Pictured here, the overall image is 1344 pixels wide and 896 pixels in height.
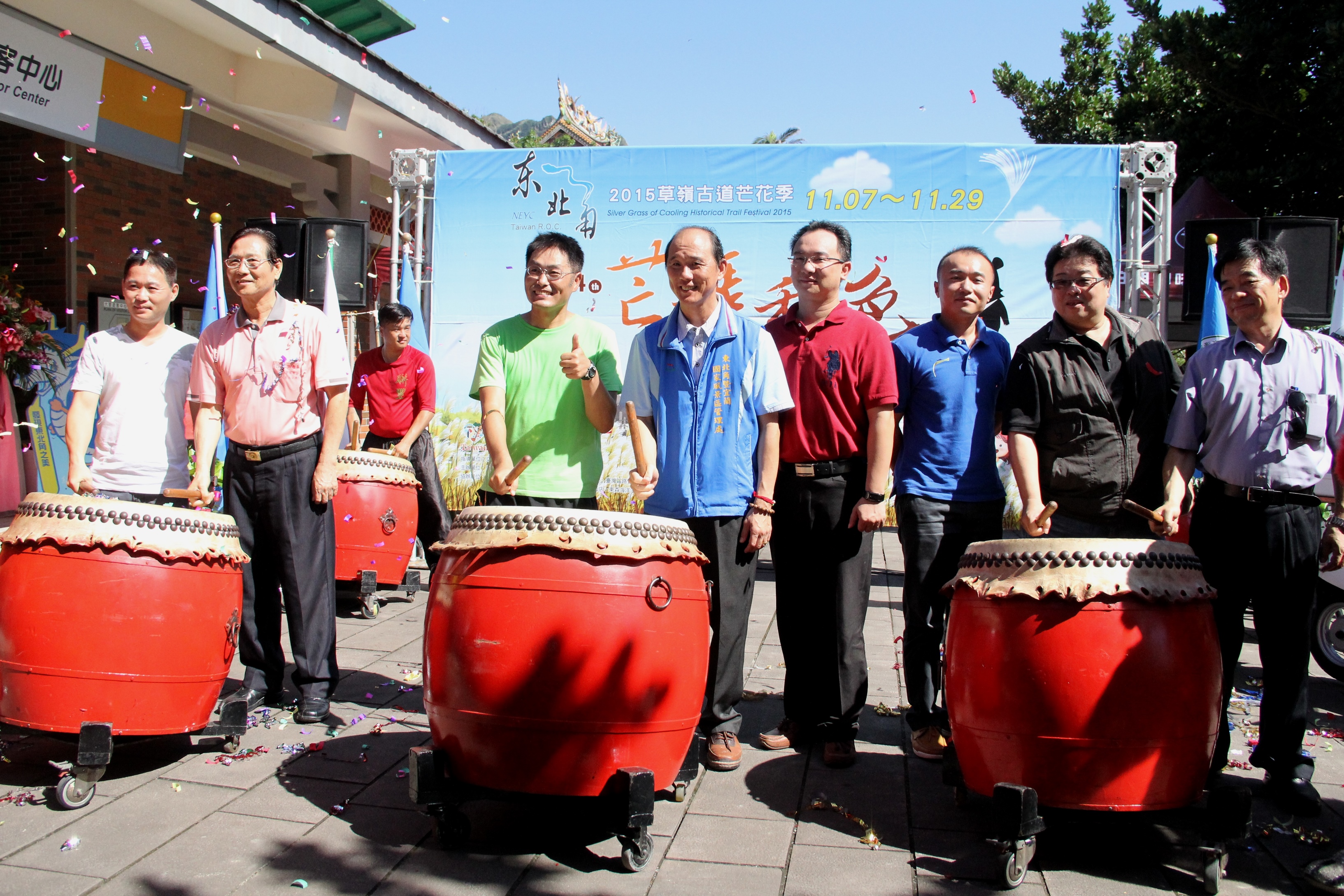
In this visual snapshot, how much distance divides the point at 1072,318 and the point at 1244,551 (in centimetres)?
84

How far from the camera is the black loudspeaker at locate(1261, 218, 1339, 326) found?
259 inches

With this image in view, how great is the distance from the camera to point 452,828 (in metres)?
2.43

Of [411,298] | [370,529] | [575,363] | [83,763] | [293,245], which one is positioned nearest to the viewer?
[83,763]

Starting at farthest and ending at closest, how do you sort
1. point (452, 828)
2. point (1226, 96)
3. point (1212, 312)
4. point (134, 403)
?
point (1226, 96), point (1212, 312), point (134, 403), point (452, 828)

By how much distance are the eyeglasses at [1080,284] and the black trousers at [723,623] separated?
1.19 m

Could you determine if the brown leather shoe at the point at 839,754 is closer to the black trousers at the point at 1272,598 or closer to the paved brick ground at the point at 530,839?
the paved brick ground at the point at 530,839

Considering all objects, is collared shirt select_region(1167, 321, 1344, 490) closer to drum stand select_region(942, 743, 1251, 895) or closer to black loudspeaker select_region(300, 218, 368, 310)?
drum stand select_region(942, 743, 1251, 895)

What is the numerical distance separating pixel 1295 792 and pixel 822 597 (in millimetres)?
1435

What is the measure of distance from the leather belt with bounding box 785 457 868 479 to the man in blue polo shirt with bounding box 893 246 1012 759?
199mm

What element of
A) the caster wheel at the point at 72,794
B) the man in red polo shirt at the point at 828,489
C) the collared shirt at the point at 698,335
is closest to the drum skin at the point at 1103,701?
the man in red polo shirt at the point at 828,489

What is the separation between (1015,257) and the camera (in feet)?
25.7

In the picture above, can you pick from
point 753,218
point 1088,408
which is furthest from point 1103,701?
point 753,218

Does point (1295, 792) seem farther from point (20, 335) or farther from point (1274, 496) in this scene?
point (20, 335)

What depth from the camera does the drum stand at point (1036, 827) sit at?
2.21 meters
